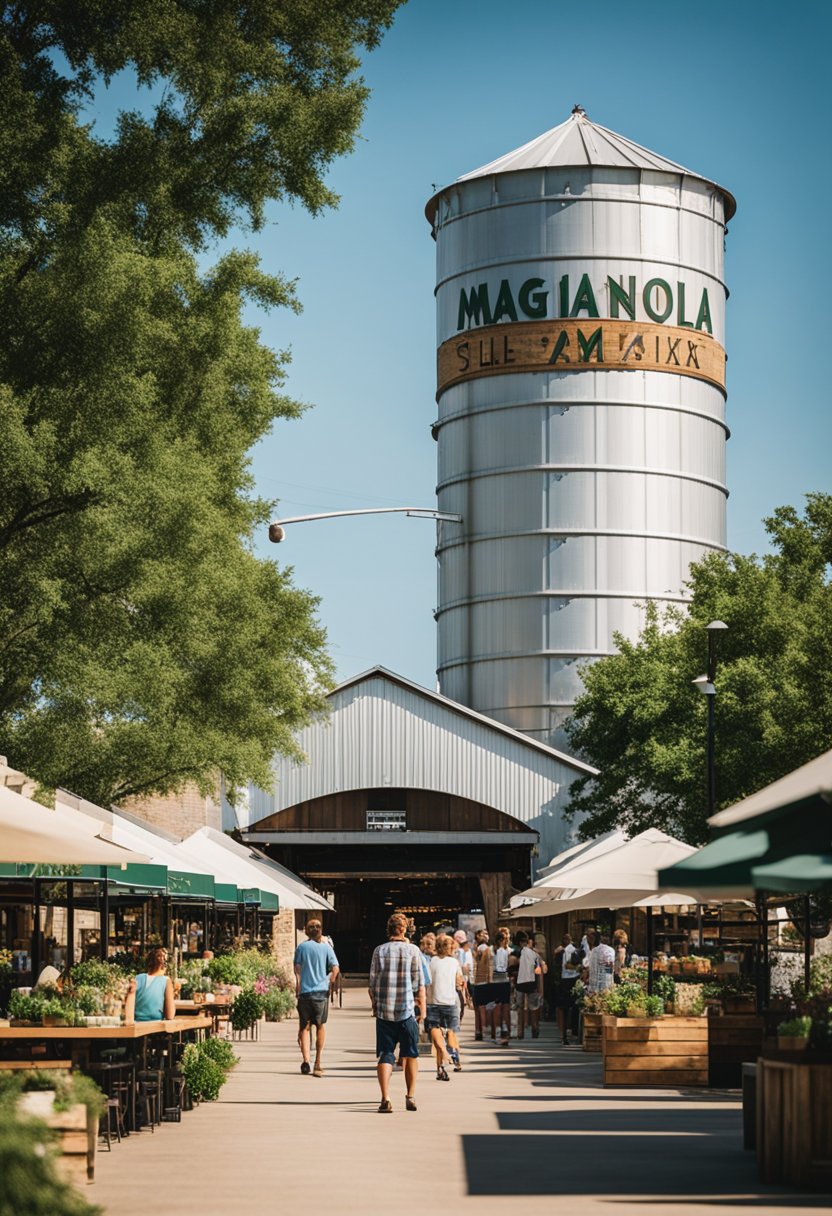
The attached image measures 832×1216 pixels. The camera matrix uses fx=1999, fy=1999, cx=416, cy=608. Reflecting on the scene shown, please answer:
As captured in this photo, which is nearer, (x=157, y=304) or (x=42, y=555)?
(x=42, y=555)

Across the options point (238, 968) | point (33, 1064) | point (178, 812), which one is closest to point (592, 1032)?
point (238, 968)

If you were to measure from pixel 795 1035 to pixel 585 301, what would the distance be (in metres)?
50.8

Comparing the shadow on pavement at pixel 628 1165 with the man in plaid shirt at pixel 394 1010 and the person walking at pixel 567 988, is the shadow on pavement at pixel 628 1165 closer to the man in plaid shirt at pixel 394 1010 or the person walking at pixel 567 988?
the man in plaid shirt at pixel 394 1010

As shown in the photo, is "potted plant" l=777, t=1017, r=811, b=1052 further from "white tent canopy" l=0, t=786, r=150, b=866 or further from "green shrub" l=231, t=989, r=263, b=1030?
"green shrub" l=231, t=989, r=263, b=1030

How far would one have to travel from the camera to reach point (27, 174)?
89.3 ft

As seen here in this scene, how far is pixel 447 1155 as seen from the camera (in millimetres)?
15172

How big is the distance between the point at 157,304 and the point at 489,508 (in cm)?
3298

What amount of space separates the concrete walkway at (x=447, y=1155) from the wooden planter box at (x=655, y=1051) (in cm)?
62

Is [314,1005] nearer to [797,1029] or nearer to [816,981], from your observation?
[816,981]

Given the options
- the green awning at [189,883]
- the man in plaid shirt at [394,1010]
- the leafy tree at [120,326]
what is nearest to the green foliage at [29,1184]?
the man in plaid shirt at [394,1010]

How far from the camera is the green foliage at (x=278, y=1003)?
39031 mm

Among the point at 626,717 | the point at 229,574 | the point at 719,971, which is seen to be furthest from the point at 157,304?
the point at 626,717

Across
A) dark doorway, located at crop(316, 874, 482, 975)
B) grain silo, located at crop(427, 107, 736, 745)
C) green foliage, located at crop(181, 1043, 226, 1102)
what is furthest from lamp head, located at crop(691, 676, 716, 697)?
dark doorway, located at crop(316, 874, 482, 975)

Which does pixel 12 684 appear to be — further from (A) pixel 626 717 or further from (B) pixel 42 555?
(A) pixel 626 717
